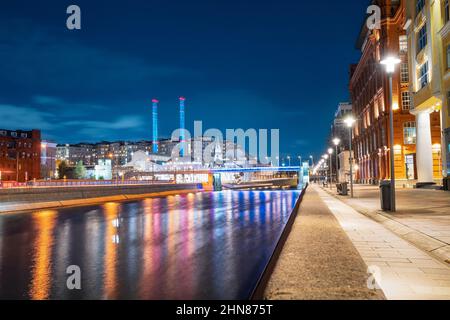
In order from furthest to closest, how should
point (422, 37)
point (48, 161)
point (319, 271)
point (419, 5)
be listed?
point (48, 161), point (419, 5), point (422, 37), point (319, 271)

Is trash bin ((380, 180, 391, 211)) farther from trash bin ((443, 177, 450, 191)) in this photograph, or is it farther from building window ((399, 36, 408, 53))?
building window ((399, 36, 408, 53))

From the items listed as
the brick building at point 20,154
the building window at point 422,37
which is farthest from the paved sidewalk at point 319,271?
the brick building at point 20,154

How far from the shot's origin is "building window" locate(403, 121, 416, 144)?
5000cm

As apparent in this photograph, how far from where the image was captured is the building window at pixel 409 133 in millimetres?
50000

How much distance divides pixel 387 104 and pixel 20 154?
108 m

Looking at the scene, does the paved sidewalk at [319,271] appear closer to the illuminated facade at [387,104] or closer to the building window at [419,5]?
the building window at [419,5]

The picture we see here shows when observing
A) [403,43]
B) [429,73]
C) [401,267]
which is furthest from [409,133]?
[401,267]

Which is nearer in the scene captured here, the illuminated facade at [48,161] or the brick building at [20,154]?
the brick building at [20,154]

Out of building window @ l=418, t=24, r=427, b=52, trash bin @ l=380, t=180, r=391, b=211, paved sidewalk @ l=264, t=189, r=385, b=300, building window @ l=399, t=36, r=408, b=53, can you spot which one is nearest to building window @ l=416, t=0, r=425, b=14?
building window @ l=418, t=24, r=427, b=52

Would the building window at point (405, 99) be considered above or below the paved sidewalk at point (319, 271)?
above

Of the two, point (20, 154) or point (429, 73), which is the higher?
point (429, 73)

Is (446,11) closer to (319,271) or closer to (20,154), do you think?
(319,271)

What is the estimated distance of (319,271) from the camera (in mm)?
6879
